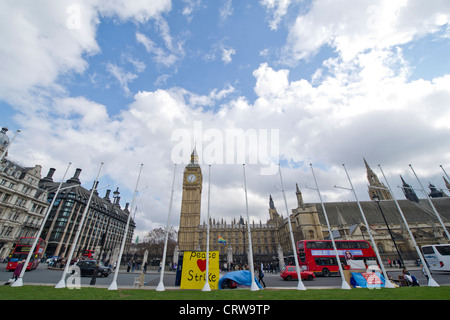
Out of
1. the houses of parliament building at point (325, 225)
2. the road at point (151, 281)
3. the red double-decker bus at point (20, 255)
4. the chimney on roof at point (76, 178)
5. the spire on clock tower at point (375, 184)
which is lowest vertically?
the road at point (151, 281)

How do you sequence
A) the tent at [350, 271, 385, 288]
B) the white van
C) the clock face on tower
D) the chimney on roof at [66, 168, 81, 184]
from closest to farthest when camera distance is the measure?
the tent at [350, 271, 385, 288] → the white van → the chimney on roof at [66, 168, 81, 184] → the clock face on tower

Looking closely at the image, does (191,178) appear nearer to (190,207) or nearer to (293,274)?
(190,207)

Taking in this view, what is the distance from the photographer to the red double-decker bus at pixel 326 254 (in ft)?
74.8

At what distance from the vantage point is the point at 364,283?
11.6 meters

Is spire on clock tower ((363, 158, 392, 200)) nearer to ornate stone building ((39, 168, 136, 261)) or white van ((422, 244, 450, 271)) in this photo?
white van ((422, 244, 450, 271))

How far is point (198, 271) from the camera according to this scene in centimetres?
1247

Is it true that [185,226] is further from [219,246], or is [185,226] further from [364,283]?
[364,283]

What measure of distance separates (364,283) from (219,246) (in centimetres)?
5886

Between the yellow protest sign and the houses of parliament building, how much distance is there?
22.1m

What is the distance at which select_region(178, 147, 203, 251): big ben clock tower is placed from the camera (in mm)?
64312

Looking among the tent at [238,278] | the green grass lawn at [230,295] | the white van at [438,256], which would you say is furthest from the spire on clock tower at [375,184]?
the tent at [238,278]

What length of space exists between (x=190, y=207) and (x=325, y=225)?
43.8 metres

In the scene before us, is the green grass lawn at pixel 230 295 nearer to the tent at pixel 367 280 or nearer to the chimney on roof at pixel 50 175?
the tent at pixel 367 280

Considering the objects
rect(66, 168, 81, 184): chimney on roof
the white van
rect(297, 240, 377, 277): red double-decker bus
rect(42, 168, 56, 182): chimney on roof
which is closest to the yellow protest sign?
rect(297, 240, 377, 277): red double-decker bus
